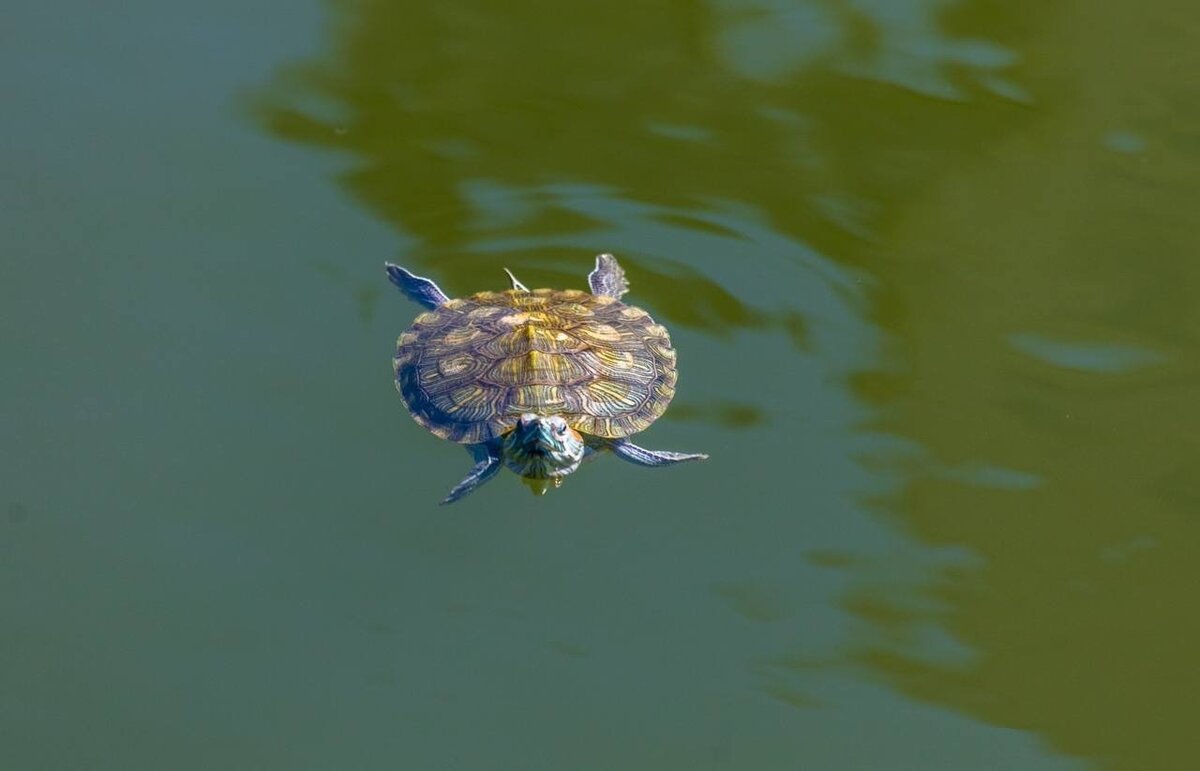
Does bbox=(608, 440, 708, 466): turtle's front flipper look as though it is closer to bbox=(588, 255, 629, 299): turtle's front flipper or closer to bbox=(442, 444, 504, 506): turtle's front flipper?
bbox=(442, 444, 504, 506): turtle's front flipper

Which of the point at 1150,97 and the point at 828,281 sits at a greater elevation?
the point at 1150,97

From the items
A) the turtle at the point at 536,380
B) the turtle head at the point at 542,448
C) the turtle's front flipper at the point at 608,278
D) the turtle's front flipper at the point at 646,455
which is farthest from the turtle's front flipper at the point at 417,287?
the turtle's front flipper at the point at 646,455

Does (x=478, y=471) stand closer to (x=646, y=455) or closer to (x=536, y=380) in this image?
(x=536, y=380)

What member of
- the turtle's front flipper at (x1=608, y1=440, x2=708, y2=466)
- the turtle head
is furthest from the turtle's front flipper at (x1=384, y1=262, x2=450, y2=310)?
the turtle's front flipper at (x1=608, y1=440, x2=708, y2=466)

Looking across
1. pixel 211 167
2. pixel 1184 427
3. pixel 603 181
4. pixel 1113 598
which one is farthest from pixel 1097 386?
pixel 211 167

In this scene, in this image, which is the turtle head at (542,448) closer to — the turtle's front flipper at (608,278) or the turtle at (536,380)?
the turtle at (536,380)

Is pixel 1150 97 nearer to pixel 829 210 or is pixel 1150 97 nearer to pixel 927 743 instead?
pixel 829 210
